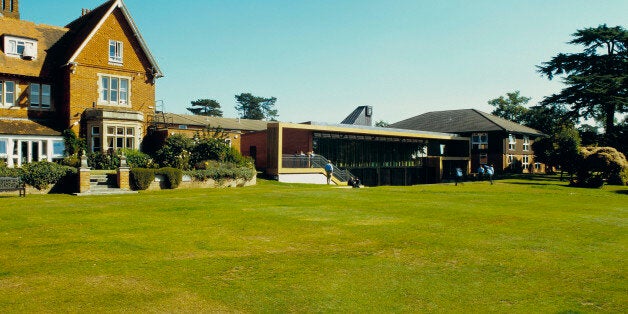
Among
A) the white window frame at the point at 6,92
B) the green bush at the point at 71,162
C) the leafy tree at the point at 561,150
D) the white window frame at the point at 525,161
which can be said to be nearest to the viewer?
the green bush at the point at 71,162

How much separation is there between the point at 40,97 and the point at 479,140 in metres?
49.4

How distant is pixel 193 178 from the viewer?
89.6ft

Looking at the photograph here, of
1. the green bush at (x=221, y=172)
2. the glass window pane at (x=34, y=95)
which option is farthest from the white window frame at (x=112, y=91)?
the green bush at (x=221, y=172)

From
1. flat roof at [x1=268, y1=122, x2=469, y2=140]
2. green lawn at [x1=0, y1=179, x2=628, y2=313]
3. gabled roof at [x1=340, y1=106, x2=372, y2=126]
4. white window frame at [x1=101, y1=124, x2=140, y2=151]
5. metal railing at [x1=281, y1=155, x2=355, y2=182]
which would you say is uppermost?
gabled roof at [x1=340, y1=106, x2=372, y2=126]

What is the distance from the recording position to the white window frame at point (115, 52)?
32875 millimetres

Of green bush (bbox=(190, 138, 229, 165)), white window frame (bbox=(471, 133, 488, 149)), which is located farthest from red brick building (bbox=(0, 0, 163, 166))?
white window frame (bbox=(471, 133, 488, 149))

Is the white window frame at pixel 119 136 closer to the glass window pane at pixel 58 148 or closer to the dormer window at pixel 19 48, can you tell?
the glass window pane at pixel 58 148

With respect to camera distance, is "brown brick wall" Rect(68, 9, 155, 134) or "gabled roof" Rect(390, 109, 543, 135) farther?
"gabled roof" Rect(390, 109, 543, 135)

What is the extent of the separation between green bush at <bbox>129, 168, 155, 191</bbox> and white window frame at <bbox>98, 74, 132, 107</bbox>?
1047cm

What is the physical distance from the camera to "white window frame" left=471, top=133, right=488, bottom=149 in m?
59.7

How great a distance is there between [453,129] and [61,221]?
55.0 metres

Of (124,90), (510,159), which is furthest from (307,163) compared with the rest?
(510,159)

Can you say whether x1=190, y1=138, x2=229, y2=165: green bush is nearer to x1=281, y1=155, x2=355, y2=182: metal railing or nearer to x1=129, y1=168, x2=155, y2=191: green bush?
x1=129, y1=168, x2=155, y2=191: green bush

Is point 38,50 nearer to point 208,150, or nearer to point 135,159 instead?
point 135,159
